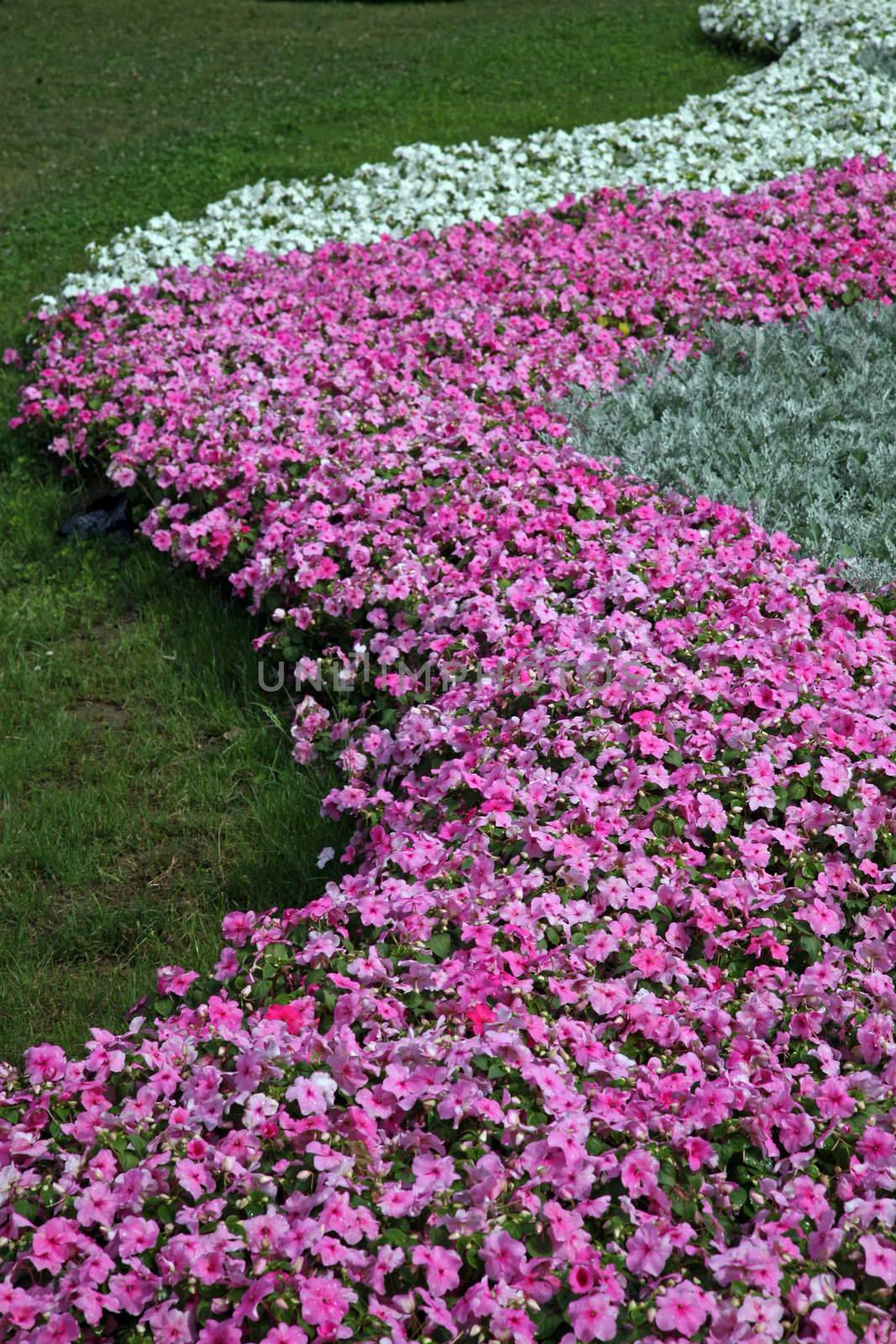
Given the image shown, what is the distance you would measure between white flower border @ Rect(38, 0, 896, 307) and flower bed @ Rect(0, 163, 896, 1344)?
2.99 meters

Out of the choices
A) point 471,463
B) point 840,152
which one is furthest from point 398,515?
point 840,152

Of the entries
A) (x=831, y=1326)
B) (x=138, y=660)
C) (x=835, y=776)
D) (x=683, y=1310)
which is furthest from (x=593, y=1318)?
(x=138, y=660)

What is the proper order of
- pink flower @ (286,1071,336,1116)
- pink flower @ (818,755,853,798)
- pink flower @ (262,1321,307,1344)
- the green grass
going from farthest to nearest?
the green grass
pink flower @ (818,755,853,798)
pink flower @ (286,1071,336,1116)
pink flower @ (262,1321,307,1344)

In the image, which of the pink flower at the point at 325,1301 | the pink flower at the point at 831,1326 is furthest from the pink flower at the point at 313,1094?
the pink flower at the point at 831,1326

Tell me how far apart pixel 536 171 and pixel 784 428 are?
463 centimetres

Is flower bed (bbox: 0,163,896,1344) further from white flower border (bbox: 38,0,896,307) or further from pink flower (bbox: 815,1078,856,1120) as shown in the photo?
white flower border (bbox: 38,0,896,307)

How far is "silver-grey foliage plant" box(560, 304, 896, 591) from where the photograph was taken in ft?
14.8

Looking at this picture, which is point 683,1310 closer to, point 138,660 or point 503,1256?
point 503,1256

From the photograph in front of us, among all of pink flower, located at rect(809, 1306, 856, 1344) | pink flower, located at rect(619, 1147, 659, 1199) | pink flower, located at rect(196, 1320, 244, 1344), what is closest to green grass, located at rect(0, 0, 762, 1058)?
pink flower, located at rect(196, 1320, 244, 1344)

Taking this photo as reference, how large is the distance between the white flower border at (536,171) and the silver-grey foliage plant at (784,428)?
Result: 277 centimetres

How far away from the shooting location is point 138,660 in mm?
5066

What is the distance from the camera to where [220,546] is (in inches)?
194

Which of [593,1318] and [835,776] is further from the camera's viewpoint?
[835,776]

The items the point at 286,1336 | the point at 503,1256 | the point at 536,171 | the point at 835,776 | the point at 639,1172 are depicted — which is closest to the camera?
the point at 286,1336
